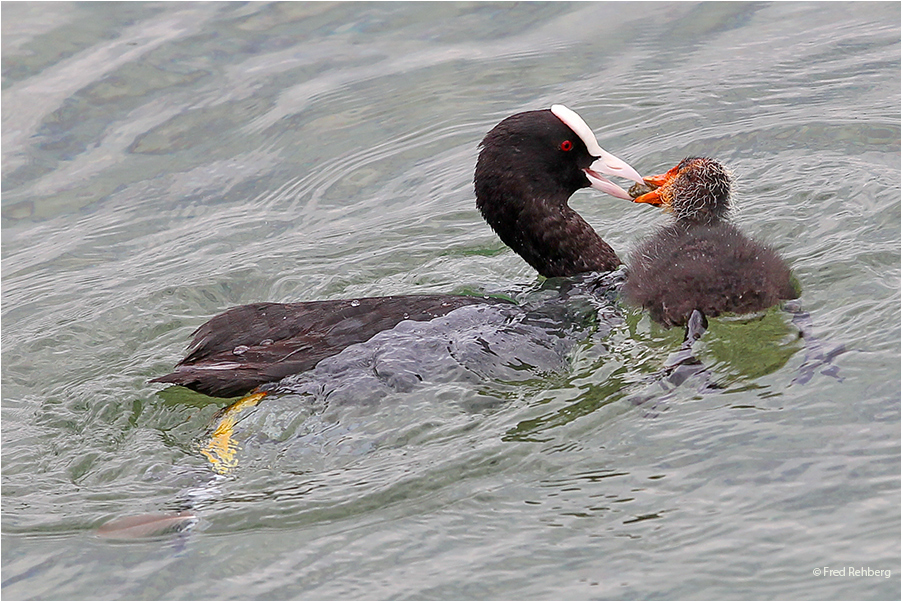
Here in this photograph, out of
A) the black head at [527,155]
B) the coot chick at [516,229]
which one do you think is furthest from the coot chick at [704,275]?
the black head at [527,155]

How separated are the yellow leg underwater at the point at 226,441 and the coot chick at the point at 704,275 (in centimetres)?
198

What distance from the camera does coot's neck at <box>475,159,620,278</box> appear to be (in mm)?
6371

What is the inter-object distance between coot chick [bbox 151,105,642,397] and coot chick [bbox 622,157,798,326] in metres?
0.54

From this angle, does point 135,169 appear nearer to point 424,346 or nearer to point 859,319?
point 424,346

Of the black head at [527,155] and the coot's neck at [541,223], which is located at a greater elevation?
the black head at [527,155]

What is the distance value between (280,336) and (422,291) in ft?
4.77

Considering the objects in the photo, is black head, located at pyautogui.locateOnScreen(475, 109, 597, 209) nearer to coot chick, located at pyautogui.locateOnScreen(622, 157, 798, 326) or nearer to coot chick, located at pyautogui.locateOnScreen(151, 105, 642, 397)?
coot chick, located at pyautogui.locateOnScreen(151, 105, 642, 397)

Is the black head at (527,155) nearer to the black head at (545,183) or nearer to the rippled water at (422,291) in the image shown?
the black head at (545,183)

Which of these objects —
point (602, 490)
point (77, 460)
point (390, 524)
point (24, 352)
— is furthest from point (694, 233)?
point (24, 352)

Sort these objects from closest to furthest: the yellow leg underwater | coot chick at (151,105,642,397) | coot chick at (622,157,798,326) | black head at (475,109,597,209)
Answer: the yellow leg underwater < coot chick at (622,157,798,326) < coot chick at (151,105,642,397) < black head at (475,109,597,209)

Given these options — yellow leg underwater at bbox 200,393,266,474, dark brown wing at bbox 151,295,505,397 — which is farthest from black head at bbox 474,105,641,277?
yellow leg underwater at bbox 200,393,266,474

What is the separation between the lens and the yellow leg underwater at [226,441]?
16.5 feet

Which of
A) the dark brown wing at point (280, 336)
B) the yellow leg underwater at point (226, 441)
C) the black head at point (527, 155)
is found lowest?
the yellow leg underwater at point (226, 441)

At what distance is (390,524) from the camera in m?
4.50
